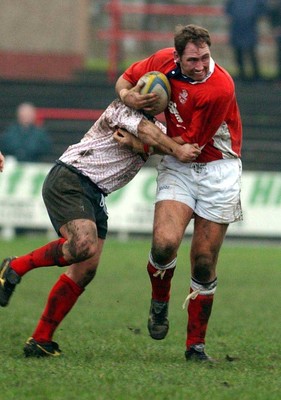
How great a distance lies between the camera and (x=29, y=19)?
1164 inches

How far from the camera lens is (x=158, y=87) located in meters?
8.84

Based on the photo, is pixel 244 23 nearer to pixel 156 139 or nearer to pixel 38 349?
pixel 156 139

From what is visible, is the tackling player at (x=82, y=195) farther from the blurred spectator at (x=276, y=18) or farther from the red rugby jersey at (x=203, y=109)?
the blurred spectator at (x=276, y=18)

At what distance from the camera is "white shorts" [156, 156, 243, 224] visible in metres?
9.05

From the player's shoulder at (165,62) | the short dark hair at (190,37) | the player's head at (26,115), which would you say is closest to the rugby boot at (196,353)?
the player's shoulder at (165,62)

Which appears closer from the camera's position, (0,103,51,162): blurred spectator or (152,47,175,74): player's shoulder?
(152,47,175,74): player's shoulder

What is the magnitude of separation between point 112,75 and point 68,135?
2932 millimetres

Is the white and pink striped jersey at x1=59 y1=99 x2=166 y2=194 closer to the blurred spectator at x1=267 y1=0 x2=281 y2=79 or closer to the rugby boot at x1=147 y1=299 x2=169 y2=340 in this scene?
the rugby boot at x1=147 y1=299 x2=169 y2=340

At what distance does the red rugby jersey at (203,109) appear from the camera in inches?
348

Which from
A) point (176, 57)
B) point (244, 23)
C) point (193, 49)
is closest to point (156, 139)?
point (176, 57)

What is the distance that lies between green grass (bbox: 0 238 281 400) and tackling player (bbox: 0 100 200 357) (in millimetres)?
368

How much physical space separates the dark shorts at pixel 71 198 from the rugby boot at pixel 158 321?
61 centimetres

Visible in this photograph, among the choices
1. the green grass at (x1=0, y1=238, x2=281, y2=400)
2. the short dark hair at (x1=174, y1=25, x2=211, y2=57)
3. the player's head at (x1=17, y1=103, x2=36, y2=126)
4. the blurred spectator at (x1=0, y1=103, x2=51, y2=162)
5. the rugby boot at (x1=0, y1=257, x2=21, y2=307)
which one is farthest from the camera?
the blurred spectator at (x1=0, y1=103, x2=51, y2=162)

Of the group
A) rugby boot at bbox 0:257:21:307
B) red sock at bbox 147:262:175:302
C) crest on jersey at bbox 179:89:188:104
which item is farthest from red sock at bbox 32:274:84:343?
crest on jersey at bbox 179:89:188:104
